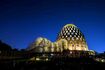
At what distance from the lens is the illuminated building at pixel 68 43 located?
93.4 meters

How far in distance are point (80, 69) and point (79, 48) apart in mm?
71356

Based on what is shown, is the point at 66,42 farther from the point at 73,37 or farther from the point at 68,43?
the point at 73,37

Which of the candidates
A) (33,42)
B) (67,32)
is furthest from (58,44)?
(67,32)

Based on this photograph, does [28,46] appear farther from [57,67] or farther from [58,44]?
[57,67]

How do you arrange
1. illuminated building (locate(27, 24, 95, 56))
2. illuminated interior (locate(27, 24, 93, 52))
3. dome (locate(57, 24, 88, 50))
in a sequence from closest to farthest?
1. illuminated interior (locate(27, 24, 93, 52))
2. illuminated building (locate(27, 24, 95, 56))
3. dome (locate(57, 24, 88, 50))

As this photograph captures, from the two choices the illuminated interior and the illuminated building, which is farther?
the illuminated building

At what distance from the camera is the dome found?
111 meters

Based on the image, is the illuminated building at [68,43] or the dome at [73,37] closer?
the illuminated building at [68,43]

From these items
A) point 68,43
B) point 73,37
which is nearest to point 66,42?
point 68,43

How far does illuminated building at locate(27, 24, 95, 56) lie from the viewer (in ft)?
306

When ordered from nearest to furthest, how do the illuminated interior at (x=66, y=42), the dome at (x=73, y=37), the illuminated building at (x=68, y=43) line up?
1. the illuminated interior at (x=66, y=42)
2. the illuminated building at (x=68, y=43)
3. the dome at (x=73, y=37)

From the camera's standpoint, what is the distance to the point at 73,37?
114 metres

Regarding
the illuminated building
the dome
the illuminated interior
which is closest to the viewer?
the illuminated interior

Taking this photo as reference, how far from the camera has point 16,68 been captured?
128 feet
